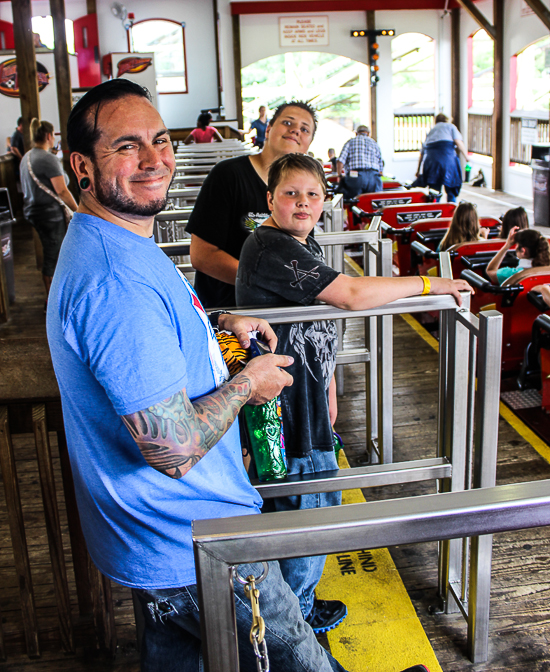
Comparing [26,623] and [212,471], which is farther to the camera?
[26,623]

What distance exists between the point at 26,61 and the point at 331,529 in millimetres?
7511

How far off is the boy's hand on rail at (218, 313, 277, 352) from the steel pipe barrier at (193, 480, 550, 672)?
0.69 m

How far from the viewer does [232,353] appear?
1347 millimetres

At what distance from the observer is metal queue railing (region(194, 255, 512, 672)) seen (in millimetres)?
753

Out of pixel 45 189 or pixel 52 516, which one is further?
pixel 45 189

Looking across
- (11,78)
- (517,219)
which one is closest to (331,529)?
(517,219)

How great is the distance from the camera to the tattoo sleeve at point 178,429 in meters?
0.96

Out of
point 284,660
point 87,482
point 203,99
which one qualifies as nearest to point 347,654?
point 284,660

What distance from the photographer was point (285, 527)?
751 mm

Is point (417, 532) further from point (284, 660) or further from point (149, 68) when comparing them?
point (149, 68)

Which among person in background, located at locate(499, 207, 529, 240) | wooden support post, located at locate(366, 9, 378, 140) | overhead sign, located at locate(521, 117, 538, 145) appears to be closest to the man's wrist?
person in background, located at locate(499, 207, 529, 240)

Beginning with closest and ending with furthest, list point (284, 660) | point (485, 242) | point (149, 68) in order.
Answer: point (284, 660) < point (485, 242) < point (149, 68)

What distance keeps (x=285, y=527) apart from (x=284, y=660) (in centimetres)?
60

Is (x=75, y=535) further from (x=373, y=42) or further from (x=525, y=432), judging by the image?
(x=373, y=42)
